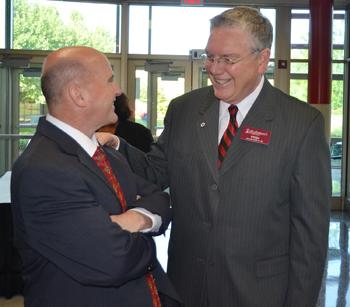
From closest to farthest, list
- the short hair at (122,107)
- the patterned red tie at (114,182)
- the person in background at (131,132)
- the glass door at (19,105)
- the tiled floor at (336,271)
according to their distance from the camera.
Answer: the patterned red tie at (114,182) → the short hair at (122,107) → the person in background at (131,132) → the tiled floor at (336,271) → the glass door at (19,105)

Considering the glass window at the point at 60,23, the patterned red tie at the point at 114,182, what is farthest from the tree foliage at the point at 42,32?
the patterned red tie at the point at 114,182

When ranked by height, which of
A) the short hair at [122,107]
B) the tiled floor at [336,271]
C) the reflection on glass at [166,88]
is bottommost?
the tiled floor at [336,271]

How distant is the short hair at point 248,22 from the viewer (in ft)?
6.36

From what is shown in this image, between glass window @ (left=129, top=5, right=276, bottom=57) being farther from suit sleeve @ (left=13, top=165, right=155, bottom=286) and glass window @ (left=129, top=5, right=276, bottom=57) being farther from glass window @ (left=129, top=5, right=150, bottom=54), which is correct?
suit sleeve @ (left=13, top=165, right=155, bottom=286)

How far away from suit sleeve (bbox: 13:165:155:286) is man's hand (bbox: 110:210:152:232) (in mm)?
97

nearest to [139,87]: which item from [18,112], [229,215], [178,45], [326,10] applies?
[178,45]

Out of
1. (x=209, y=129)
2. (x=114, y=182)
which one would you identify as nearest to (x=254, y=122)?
(x=209, y=129)

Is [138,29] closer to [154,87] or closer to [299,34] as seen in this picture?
[154,87]

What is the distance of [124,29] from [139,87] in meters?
1.02

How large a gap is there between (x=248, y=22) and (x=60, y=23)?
760cm

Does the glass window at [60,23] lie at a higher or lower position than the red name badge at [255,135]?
higher

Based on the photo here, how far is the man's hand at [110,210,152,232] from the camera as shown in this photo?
1597 millimetres

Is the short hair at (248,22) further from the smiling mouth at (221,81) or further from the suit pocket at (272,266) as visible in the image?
the suit pocket at (272,266)

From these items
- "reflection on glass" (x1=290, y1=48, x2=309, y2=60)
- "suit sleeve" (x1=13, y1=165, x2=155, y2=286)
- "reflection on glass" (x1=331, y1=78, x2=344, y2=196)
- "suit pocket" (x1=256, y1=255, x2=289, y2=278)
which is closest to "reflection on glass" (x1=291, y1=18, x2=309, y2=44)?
"reflection on glass" (x1=290, y1=48, x2=309, y2=60)
